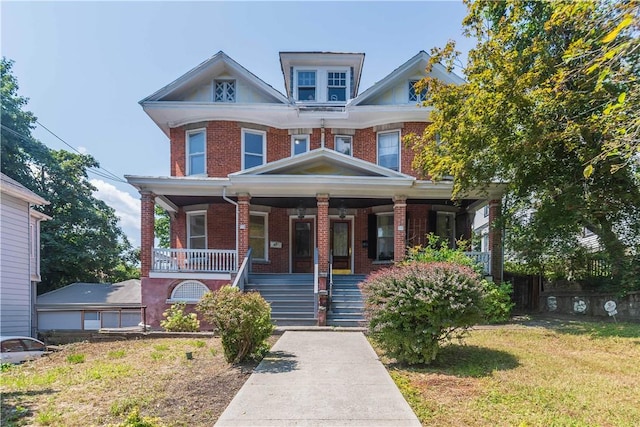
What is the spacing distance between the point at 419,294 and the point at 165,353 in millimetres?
5115

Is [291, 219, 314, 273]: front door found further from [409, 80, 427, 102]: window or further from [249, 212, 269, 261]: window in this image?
[409, 80, 427, 102]: window

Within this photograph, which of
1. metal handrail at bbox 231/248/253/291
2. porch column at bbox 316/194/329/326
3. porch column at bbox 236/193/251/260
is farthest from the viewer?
porch column at bbox 236/193/251/260

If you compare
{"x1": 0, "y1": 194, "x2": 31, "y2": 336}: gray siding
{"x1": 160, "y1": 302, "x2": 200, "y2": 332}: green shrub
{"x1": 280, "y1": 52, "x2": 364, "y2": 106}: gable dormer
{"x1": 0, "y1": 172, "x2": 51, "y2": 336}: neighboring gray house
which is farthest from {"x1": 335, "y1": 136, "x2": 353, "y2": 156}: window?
{"x1": 0, "y1": 194, "x2": 31, "y2": 336}: gray siding

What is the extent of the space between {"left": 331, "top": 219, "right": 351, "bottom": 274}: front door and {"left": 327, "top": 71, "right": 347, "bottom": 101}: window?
546cm

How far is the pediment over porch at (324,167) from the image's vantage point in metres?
12.1

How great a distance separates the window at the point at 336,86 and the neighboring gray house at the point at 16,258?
12352 millimetres

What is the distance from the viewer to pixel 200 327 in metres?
10.9

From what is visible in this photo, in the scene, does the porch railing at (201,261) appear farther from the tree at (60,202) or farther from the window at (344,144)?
the tree at (60,202)

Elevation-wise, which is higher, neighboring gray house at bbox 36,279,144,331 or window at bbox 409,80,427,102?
window at bbox 409,80,427,102

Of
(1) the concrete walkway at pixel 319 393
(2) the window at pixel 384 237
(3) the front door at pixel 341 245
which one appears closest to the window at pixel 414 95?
(2) the window at pixel 384 237

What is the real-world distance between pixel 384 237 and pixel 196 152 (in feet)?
26.5

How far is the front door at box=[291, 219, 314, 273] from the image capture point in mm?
14953

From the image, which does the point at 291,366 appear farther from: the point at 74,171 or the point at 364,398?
the point at 74,171

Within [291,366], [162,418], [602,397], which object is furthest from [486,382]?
[162,418]
